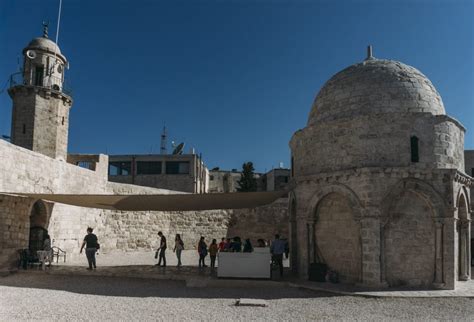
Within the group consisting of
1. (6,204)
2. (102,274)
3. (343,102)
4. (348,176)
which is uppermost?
(343,102)

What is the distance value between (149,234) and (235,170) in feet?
94.8

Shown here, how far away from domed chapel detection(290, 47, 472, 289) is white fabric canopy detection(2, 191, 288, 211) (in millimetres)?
1356

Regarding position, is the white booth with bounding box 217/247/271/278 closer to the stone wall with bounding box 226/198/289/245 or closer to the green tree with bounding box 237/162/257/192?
the stone wall with bounding box 226/198/289/245

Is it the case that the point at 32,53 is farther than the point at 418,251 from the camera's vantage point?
Yes

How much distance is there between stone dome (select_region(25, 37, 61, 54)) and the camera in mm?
21922

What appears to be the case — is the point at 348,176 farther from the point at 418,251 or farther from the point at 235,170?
the point at 235,170

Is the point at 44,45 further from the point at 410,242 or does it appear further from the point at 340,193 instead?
the point at 410,242

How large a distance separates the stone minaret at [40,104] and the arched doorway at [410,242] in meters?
18.6

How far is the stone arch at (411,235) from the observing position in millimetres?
9148

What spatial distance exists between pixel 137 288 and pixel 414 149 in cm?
768

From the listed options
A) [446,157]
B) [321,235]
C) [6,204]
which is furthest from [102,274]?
[446,157]

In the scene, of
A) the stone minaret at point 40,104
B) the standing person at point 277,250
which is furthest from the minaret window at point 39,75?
the standing person at point 277,250

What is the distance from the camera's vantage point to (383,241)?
9.21 meters

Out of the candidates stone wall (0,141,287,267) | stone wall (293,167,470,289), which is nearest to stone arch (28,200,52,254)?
stone wall (0,141,287,267)
